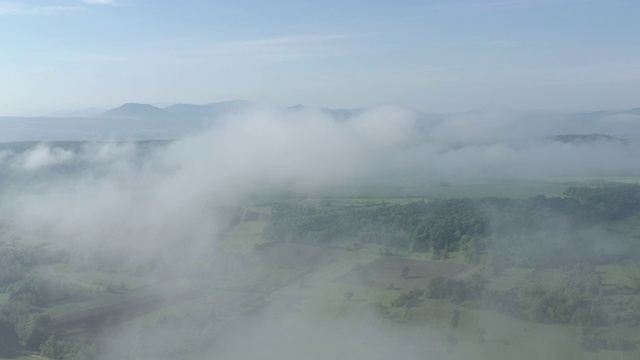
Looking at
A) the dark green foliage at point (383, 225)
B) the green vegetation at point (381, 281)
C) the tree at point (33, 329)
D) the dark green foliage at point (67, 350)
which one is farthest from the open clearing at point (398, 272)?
the tree at point (33, 329)

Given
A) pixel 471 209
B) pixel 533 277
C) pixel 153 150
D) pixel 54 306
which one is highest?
pixel 153 150

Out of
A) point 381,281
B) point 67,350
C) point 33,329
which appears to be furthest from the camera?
point 381,281

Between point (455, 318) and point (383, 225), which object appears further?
point (383, 225)

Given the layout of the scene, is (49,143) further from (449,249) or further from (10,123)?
(449,249)

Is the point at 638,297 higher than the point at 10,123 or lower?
lower

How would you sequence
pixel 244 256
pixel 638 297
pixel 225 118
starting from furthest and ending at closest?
pixel 225 118 < pixel 244 256 < pixel 638 297

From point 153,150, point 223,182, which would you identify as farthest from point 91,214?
point 153,150

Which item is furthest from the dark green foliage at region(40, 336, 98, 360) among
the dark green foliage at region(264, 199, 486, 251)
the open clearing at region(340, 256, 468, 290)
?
the dark green foliage at region(264, 199, 486, 251)

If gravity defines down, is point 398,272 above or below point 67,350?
above

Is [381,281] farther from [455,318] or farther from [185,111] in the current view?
[185,111]

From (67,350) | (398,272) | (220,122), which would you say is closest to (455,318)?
Answer: (398,272)

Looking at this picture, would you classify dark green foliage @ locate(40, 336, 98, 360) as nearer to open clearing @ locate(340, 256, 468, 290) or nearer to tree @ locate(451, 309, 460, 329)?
open clearing @ locate(340, 256, 468, 290)
